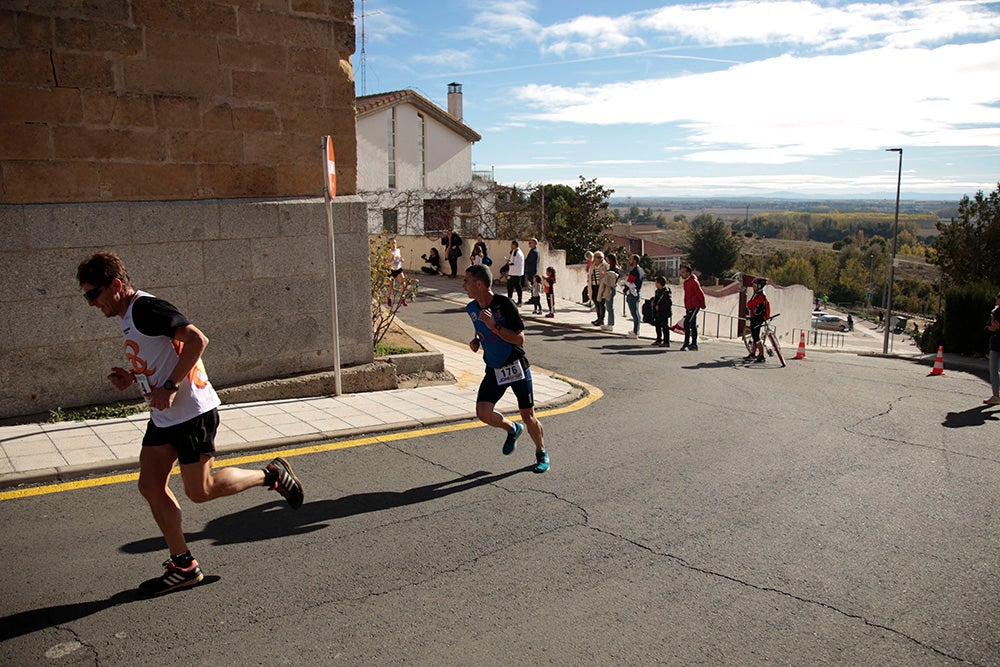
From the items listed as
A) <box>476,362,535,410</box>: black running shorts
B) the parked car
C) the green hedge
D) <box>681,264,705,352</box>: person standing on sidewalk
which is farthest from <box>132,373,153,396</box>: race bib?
the parked car

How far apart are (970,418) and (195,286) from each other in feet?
30.6

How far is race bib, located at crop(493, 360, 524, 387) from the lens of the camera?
6562 mm

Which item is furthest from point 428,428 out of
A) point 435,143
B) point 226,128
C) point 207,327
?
point 435,143

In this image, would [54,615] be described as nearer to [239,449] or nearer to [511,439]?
[239,449]

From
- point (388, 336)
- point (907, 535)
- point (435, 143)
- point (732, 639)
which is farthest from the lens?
point (435, 143)

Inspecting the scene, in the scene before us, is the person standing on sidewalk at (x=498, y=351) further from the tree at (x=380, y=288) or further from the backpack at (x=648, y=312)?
the backpack at (x=648, y=312)

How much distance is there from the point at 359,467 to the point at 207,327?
2.79m

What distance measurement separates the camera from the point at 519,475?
6.47 meters

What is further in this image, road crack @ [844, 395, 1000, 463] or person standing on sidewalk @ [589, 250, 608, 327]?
person standing on sidewalk @ [589, 250, 608, 327]

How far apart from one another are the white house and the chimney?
3.64 meters

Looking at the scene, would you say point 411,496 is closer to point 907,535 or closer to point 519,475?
point 519,475

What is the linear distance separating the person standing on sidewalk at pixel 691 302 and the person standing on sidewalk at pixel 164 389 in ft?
41.0

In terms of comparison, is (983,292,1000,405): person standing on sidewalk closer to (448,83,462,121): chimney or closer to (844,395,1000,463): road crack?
(844,395,1000,463): road crack

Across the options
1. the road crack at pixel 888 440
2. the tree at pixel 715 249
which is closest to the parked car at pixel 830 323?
the tree at pixel 715 249
